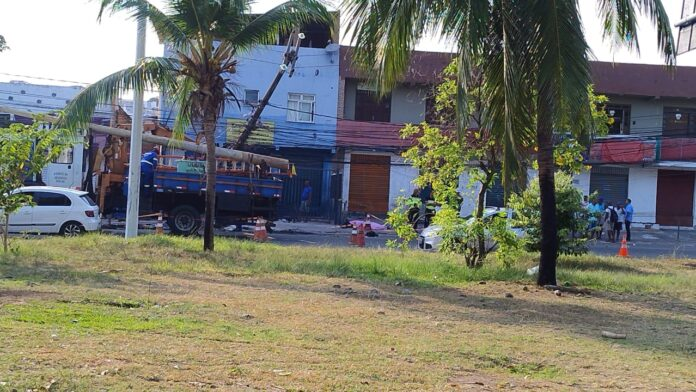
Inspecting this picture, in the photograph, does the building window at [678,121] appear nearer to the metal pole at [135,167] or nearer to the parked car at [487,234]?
the parked car at [487,234]

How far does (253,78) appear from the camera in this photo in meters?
36.5

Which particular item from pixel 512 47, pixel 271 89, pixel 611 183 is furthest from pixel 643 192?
pixel 512 47

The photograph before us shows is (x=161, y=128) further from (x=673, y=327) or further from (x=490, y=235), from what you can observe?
(x=673, y=327)

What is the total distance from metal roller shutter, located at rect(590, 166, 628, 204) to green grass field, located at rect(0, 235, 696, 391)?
23.9 metres

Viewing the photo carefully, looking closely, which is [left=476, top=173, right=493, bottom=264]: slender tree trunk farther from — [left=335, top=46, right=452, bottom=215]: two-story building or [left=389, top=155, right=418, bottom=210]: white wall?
[left=389, top=155, right=418, bottom=210]: white wall

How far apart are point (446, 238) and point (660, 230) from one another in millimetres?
26536

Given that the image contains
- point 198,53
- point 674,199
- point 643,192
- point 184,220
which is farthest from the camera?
point 674,199

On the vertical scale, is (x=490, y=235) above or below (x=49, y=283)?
above

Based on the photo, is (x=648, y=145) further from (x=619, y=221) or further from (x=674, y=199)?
(x=619, y=221)

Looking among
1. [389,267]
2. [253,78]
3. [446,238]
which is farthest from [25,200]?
[253,78]

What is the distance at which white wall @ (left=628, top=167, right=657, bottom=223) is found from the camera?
127 ft

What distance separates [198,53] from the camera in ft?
53.1

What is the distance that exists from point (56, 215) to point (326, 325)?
49.8 ft

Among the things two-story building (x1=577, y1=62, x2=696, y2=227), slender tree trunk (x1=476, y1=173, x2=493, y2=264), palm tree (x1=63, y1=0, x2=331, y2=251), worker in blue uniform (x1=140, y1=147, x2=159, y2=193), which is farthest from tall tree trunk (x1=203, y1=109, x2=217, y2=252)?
two-story building (x1=577, y1=62, x2=696, y2=227)
